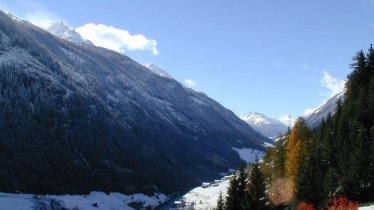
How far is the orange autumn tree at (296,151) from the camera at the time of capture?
87.7 m

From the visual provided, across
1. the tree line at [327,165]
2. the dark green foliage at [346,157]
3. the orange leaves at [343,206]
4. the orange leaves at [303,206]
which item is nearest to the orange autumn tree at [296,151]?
the tree line at [327,165]

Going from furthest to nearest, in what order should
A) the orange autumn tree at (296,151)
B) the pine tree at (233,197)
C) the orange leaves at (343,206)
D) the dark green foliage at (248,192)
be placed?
the orange autumn tree at (296,151), the pine tree at (233,197), the dark green foliage at (248,192), the orange leaves at (343,206)

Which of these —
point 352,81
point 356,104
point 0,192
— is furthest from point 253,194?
point 0,192

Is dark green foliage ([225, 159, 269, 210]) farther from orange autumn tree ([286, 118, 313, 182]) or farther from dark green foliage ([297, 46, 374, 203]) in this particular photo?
orange autumn tree ([286, 118, 313, 182])

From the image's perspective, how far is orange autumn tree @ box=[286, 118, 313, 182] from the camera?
87688 mm

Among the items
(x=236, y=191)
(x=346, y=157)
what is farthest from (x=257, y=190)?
(x=346, y=157)

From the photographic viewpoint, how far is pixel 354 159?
237ft

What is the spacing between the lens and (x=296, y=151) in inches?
3479

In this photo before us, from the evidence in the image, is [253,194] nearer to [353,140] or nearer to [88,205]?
[353,140]

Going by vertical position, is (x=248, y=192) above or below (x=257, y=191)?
below

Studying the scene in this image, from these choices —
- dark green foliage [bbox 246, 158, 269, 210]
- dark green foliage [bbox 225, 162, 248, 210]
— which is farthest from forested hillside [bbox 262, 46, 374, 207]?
dark green foliage [bbox 225, 162, 248, 210]

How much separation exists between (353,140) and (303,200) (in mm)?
12981

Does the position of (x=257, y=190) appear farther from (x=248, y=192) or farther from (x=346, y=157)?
(x=346, y=157)

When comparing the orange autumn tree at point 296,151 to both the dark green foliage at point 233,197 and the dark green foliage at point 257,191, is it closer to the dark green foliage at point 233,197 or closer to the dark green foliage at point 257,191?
the dark green foliage at point 233,197
